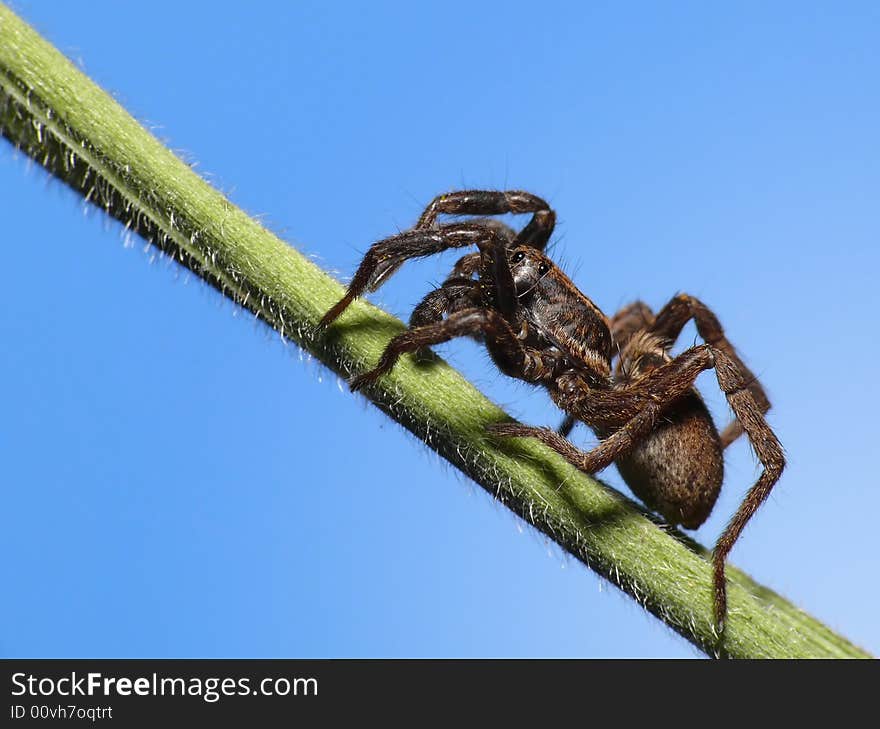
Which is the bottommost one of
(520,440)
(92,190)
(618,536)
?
(618,536)

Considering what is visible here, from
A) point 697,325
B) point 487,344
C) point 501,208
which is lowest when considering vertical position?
point 487,344

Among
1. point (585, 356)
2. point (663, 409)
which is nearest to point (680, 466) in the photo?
point (663, 409)

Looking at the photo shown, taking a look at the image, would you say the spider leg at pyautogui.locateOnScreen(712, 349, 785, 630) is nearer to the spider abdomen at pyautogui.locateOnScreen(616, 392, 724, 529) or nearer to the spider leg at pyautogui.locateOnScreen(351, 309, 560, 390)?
the spider abdomen at pyautogui.locateOnScreen(616, 392, 724, 529)

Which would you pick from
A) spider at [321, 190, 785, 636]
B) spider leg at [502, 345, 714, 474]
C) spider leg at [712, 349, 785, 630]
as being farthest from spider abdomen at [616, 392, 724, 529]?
spider leg at [712, 349, 785, 630]

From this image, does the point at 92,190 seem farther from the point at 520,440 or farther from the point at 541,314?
the point at 541,314

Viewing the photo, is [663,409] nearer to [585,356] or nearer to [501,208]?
[585,356]

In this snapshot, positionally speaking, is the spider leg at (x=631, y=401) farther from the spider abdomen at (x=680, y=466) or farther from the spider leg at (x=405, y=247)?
the spider leg at (x=405, y=247)
